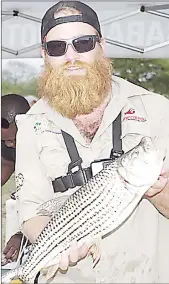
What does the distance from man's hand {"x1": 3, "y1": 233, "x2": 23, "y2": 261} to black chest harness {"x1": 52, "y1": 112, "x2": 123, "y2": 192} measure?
157mm

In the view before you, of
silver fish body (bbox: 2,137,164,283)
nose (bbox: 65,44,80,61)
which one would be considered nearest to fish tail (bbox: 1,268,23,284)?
silver fish body (bbox: 2,137,164,283)

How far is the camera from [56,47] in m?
1.18

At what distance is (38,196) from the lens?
1.21 m

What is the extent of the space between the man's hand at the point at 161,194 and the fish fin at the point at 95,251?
0.47ft

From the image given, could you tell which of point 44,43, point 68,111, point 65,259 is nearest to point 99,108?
point 68,111

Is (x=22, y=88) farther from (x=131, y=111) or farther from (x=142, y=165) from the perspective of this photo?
(x=142, y=165)

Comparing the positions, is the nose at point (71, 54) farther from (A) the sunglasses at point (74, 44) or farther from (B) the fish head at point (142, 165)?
(B) the fish head at point (142, 165)

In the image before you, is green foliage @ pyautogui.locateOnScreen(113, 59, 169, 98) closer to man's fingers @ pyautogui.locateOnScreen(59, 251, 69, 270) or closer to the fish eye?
the fish eye

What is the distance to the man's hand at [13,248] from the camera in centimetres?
124

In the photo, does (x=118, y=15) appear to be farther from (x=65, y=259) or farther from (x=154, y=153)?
(x=65, y=259)

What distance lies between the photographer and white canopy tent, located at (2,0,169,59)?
1.26m

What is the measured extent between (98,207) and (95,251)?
108 mm

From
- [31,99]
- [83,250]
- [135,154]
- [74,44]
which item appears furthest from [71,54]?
[83,250]

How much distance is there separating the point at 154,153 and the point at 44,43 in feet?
1.16
